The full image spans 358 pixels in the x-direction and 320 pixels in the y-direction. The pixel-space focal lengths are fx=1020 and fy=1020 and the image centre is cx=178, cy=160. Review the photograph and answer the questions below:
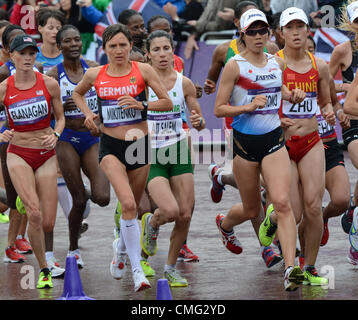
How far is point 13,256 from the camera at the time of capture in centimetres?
1066

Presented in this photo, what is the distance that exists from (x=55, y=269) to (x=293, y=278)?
8.85 ft

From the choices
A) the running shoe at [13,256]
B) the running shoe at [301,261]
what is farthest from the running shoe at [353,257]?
the running shoe at [13,256]

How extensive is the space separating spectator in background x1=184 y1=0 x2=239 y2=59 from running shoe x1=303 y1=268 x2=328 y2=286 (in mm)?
8297

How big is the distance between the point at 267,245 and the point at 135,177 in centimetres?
142

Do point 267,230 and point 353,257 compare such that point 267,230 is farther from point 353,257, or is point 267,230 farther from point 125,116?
point 125,116

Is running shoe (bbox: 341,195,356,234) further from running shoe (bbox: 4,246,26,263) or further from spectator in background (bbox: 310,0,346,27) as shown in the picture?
spectator in background (bbox: 310,0,346,27)

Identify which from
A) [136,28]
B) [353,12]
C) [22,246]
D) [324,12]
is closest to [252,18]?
[353,12]

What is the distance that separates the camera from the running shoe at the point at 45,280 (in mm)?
9203

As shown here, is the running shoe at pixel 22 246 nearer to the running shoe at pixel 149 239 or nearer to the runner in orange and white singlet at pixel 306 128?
the running shoe at pixel 149 239

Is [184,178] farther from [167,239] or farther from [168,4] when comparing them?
[168,4]

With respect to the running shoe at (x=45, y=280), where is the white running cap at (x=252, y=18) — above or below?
above

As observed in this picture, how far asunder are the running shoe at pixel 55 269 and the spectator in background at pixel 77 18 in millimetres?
8155
